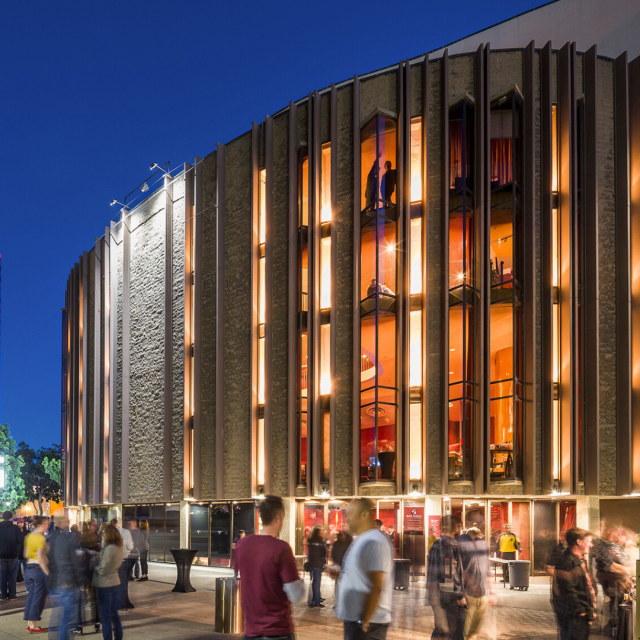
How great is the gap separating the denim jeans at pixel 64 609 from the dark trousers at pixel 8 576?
6.88 m

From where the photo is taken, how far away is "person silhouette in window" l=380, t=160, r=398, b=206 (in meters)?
25.3

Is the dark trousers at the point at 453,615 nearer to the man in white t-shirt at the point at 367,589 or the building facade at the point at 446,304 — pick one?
the man in white t-shirt at the point at 367,589

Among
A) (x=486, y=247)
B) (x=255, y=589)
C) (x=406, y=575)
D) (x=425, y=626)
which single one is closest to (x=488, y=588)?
(x=425, y=626)

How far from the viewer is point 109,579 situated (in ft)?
33.5

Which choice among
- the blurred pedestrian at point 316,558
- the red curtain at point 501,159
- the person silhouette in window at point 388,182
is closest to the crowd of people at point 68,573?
the blurred pedestrian at point 316,558

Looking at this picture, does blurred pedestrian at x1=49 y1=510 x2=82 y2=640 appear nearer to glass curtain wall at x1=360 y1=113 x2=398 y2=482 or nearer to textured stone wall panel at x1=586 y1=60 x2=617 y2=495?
glass curtain wall at x1=360 y1=113 x2=398 y2=482

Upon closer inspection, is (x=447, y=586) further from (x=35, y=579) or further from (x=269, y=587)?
(x=35, y=579)

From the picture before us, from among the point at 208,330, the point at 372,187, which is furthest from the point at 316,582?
the point at 208,330

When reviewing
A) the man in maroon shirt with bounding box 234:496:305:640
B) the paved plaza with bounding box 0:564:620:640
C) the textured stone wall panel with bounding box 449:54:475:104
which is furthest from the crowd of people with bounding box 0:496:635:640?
the textured stone wall panel with bounding box 449:54:475:104

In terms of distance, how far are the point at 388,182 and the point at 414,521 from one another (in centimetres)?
1117

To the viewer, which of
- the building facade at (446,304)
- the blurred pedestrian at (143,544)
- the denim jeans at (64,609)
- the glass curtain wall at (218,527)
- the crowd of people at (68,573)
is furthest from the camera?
the glass curtain wall at (218,527)

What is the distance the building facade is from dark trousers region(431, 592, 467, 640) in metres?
12.1

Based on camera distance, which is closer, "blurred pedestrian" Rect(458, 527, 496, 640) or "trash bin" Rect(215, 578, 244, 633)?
"blurred pedestrian" Rect(458, 527, 496, 640)

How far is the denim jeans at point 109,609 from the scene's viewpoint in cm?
1023
